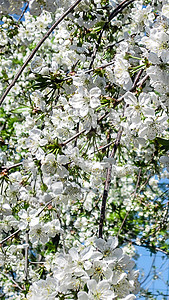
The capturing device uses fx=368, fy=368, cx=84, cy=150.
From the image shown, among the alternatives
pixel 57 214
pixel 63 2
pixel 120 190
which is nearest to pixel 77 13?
pixel 63 2

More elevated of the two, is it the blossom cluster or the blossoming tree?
the blossoming tree

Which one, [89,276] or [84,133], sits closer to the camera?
[89,276]

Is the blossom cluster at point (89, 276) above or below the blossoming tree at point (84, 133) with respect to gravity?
below

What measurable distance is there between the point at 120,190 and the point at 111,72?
393 cm

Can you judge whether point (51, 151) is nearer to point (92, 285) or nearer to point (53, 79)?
point (53, 79)

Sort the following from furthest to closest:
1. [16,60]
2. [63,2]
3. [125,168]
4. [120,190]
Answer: [120,190]
[16,60]
[125,168]
[63,2]

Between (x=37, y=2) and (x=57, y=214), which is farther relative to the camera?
(x=57, y=214)

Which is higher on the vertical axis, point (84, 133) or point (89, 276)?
point (84, 133)

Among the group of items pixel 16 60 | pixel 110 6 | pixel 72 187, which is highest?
pixel 16 60

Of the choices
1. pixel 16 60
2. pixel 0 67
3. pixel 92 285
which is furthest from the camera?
pixel 16 60

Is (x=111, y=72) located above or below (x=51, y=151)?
above

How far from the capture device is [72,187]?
4.32ft

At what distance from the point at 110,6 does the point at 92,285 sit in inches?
52.9

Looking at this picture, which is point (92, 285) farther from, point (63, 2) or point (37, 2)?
point (63, 2)
